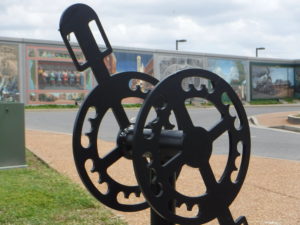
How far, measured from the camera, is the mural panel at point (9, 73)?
31.8 metres

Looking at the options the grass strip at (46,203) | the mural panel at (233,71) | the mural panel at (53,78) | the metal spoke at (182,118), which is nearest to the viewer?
the metal spoke at (182,118)

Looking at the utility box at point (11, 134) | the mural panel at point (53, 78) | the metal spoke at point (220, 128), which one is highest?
the mural panel at point (53, 78)

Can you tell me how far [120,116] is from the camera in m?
3.42

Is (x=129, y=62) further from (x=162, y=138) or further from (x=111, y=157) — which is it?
(x=162, y=138)

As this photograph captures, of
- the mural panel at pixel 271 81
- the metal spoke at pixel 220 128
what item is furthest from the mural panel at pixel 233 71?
the metal spoke at pixel 220 128

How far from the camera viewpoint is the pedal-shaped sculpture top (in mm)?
2791

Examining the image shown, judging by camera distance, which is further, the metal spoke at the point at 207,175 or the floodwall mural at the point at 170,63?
the floodwall mural at the point at 170,63

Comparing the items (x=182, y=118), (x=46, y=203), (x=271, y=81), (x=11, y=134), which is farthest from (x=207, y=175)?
(x=271, y=81)

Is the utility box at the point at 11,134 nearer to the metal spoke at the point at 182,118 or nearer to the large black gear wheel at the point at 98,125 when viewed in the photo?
the large black gear wheel at the point at 98,125

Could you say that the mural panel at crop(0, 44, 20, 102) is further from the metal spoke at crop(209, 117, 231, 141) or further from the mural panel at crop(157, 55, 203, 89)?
the metal spoke at crop(209, 117, 231, 141)

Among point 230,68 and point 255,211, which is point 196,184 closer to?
point 255,211

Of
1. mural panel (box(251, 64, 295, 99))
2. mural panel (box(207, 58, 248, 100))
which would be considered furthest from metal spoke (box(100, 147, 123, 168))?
mural panel (box(251, 64, 295, 99))

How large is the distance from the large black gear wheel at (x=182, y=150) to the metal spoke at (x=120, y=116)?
42cm

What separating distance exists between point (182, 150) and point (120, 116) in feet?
2.08
